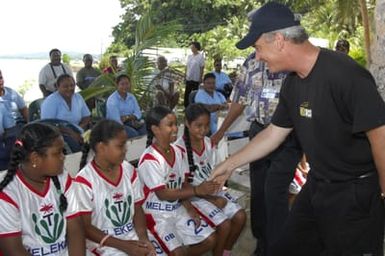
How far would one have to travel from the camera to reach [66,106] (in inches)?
207

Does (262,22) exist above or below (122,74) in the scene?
above

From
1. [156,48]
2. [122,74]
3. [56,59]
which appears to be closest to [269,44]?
[122,74]

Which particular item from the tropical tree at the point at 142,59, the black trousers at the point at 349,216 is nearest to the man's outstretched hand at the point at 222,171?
the black trousers at the point at 349,216

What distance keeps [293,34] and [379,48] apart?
1.70 m

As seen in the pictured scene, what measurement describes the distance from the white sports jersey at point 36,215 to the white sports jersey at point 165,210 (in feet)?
2.09

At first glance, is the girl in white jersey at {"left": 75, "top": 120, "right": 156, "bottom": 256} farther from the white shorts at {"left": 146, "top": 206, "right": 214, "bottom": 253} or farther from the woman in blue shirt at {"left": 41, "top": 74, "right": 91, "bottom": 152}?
the woman in blue shirt at {"left": 41, "top": 74, "right": 91, "bottom": 152}

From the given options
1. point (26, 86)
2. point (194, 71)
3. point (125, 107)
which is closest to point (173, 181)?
point (125, 107)

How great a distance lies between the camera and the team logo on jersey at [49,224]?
243 cm

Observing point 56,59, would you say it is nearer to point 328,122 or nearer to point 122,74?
point 122,74

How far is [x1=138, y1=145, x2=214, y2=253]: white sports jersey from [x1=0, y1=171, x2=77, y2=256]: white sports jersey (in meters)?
0.64

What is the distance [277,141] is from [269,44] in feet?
Result: 2.20

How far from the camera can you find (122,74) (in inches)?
245

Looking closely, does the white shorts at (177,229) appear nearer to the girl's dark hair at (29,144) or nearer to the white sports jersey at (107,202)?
the white sports jersey at (107,202)

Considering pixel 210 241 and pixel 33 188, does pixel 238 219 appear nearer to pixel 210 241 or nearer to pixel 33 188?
pixel 210 241
